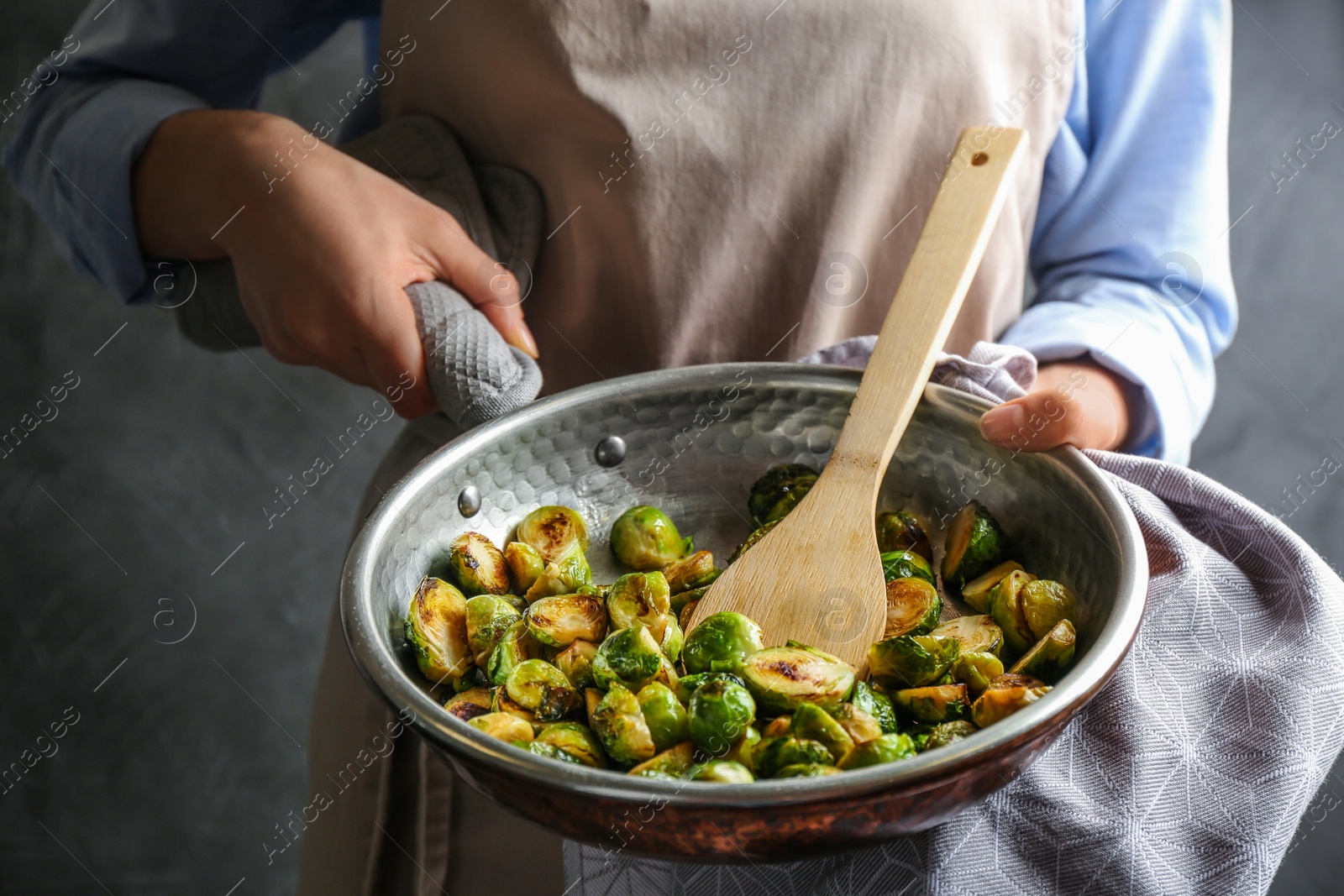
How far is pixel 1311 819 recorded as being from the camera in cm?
159

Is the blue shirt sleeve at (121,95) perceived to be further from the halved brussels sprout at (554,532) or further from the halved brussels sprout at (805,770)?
the halved brussels sprout at (805,770)

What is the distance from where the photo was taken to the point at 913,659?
1.95 feet

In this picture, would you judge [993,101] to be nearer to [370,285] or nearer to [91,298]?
[370,285]

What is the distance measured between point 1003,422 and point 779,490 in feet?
0.60

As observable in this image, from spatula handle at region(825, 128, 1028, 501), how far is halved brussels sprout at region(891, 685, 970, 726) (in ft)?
0.56

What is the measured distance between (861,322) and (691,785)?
63cm

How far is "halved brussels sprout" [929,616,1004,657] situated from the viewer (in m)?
0.63

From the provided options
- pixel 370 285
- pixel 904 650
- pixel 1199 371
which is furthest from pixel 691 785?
pixel 1199 371

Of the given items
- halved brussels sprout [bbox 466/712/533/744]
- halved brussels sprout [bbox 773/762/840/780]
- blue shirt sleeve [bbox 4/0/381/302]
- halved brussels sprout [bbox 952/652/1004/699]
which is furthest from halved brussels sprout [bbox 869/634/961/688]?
blue shirt sleeve [bbox 4/0/381/302]

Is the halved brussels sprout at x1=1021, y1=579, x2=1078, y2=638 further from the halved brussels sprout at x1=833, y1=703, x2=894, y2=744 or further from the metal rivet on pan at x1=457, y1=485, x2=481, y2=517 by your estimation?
the metal rivet on pan at x1=457, y1=485, x2=481, y2=517

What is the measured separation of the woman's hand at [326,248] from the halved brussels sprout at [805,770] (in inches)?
16.4

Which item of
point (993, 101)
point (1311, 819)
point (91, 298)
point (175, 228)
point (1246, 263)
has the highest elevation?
point (175, 228)

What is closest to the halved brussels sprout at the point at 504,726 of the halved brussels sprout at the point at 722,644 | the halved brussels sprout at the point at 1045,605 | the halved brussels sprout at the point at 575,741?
the halved brussels sprout at the point at 575,741

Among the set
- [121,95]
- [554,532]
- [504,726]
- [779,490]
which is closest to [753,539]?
[779,490]
